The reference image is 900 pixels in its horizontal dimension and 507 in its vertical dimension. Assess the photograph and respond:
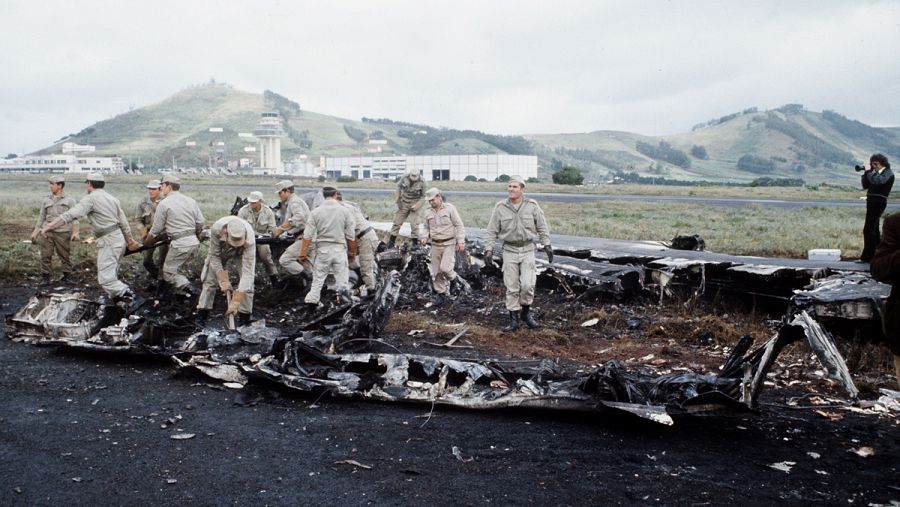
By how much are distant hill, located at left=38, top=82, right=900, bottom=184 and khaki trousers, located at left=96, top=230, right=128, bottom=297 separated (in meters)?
106

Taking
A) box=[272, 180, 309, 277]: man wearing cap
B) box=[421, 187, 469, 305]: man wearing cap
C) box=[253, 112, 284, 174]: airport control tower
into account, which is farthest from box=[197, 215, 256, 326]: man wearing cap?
box=[253, 112, 284, 174]: airport control tower

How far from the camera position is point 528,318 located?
8.91 m

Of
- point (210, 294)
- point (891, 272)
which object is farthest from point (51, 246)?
point (891, 272)

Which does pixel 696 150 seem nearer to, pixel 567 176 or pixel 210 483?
pixel 567 176

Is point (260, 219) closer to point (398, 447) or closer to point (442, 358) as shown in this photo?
point (442, 358)

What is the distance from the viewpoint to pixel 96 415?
5297 millimetres

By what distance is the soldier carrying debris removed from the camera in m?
10.3

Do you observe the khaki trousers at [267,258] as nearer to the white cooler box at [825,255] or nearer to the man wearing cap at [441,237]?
the man wearing cap at [441,237]

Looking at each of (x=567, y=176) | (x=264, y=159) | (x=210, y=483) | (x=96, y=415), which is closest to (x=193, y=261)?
(x=96, y=415)

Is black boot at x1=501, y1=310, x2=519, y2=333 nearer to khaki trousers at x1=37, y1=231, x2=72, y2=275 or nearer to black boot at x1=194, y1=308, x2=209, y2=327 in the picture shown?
black boot at x1=194, y1=308, x2=209, y2=327

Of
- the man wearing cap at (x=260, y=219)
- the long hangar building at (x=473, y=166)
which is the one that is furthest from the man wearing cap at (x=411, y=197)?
the long hangar building at (x=473, y=166)

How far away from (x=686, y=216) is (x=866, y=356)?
19.7 metres

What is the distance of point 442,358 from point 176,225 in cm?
536

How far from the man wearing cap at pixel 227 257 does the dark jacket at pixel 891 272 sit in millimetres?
6854
